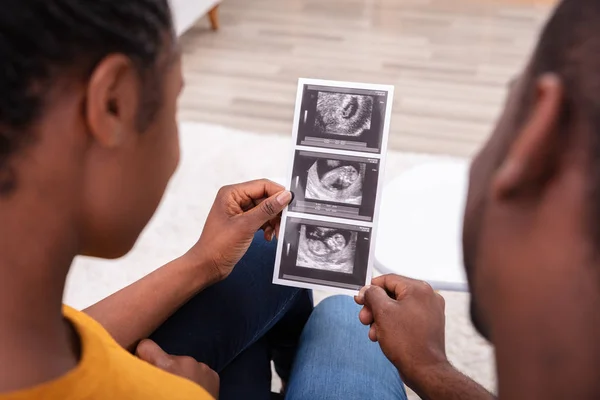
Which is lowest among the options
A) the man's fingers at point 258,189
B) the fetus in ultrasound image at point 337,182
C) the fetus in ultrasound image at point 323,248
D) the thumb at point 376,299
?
the thumb at point 376,299

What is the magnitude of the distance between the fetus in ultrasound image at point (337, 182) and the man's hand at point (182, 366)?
0.34 meters

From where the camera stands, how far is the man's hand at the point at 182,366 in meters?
0.84

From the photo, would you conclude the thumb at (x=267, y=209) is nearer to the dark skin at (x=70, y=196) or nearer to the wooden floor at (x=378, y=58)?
the dark skin at (x=70, y=196)

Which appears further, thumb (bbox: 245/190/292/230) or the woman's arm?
thumb (bbox: 245/190/292/230)

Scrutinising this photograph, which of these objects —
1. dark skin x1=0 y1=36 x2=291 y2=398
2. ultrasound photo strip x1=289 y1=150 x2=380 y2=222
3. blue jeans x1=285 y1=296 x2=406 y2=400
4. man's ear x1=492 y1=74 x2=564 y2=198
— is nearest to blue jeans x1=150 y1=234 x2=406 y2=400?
blue jeans x1=285 y1=296 x2=406 y2=400

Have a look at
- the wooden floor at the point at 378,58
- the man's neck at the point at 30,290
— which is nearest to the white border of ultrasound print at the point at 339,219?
the man's neck at the point at 30,290

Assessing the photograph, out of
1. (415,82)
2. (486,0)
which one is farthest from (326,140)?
(486,0)

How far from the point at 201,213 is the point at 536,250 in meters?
1.61

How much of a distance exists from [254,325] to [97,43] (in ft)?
2.07

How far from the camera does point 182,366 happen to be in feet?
2.80

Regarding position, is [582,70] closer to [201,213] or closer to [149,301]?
[149,301]

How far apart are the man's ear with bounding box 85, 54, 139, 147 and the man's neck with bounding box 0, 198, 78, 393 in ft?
0.27

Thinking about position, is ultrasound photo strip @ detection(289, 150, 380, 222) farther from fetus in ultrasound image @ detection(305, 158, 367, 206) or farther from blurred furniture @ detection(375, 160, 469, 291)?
blurred furniture @ detection(375, 160, 469, 291)

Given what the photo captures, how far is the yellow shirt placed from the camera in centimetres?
55
